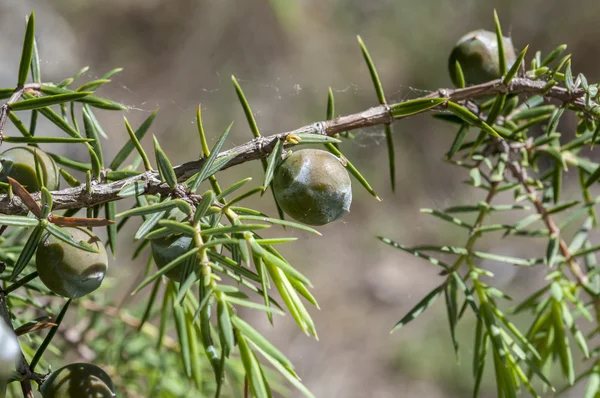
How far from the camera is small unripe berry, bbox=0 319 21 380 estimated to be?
367 mm

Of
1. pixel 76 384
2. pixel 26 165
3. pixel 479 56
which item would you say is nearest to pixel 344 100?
pixel 479 56

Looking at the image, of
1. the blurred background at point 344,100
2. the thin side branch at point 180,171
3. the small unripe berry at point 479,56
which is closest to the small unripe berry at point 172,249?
the thin side branch at point 180,171

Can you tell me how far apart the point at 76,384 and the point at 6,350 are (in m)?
0.07

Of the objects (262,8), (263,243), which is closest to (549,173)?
(263,243)

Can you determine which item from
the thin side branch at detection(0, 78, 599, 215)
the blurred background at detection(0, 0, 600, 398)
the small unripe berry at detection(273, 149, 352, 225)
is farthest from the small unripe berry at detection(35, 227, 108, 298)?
the blurred background at detection(0, 0, 600, 398)

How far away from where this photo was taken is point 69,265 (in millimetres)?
430

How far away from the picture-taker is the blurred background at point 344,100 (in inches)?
132

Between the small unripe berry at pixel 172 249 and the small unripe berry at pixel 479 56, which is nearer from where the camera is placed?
the small unripe berry at pixel 172 249

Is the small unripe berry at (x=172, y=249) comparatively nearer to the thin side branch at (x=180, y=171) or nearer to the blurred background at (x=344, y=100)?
the thin side branch at (x=180, y=171)

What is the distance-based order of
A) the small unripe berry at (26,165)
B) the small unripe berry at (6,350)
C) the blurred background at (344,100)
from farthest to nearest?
1. the blurred background at (344,100)
2. the small unripe berry at (26,165)
3. the small unripe berry at (6,350)

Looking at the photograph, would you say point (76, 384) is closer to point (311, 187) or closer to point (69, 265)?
point (69, 265)

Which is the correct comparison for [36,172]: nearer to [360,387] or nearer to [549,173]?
[549,173]

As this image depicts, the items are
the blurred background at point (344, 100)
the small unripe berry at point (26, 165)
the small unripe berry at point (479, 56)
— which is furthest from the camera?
the blurred background at point (344, 100)

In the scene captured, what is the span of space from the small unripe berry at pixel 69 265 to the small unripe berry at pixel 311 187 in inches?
6.3
